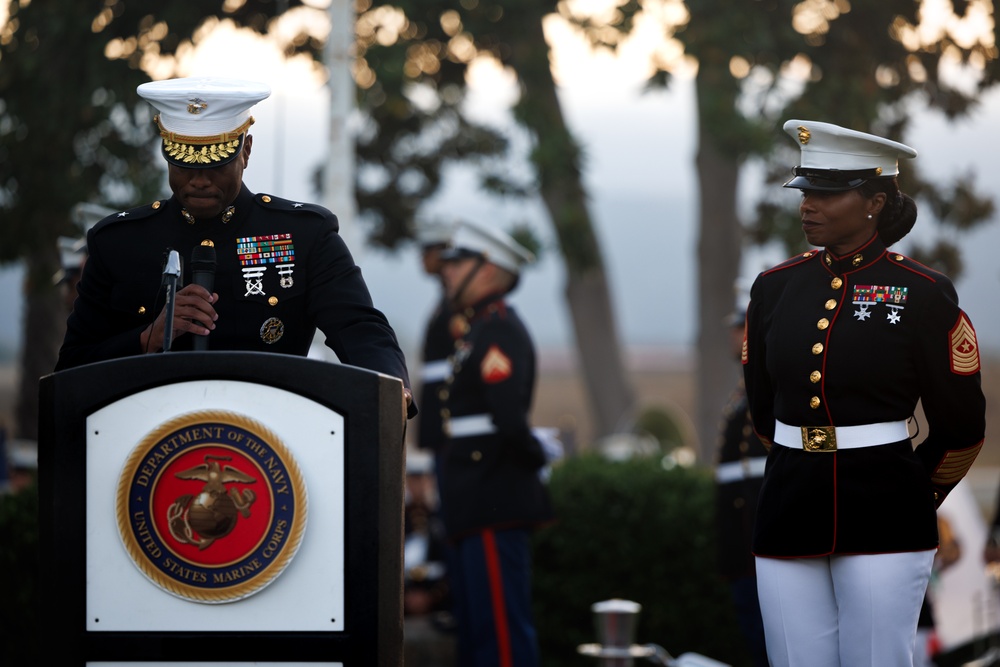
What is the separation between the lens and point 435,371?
8.05 m

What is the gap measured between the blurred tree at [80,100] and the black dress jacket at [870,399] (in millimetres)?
5607

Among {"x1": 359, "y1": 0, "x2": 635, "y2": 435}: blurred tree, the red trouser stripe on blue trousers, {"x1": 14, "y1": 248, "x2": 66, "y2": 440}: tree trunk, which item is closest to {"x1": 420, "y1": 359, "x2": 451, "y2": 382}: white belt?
the red trouser stripe on blue trousers

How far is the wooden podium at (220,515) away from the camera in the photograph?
3.06m

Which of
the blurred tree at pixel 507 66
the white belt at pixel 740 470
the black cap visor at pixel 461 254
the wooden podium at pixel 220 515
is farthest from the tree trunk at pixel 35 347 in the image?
the wooden podium at pixel 220 515

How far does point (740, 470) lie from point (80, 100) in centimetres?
490

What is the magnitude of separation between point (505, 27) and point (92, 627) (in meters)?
7.23

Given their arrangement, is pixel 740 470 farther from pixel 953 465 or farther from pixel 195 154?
pixel 195 154

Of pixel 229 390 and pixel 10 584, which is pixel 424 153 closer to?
pixel 10 584

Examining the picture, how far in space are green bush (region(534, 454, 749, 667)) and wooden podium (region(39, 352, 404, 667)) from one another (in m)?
4.88

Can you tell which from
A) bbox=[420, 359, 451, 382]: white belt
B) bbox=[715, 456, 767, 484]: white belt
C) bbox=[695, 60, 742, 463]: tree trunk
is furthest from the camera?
bbox=[695, 60, 742, 463]: tree trunk

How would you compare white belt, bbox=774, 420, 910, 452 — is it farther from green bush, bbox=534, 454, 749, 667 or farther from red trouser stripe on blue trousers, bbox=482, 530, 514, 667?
Result: green bush, bbox=534, 454, 749, 667

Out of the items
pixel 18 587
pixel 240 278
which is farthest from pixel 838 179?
pixel 18 587

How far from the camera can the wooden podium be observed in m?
3.06

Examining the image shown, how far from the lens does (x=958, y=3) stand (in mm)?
9352
